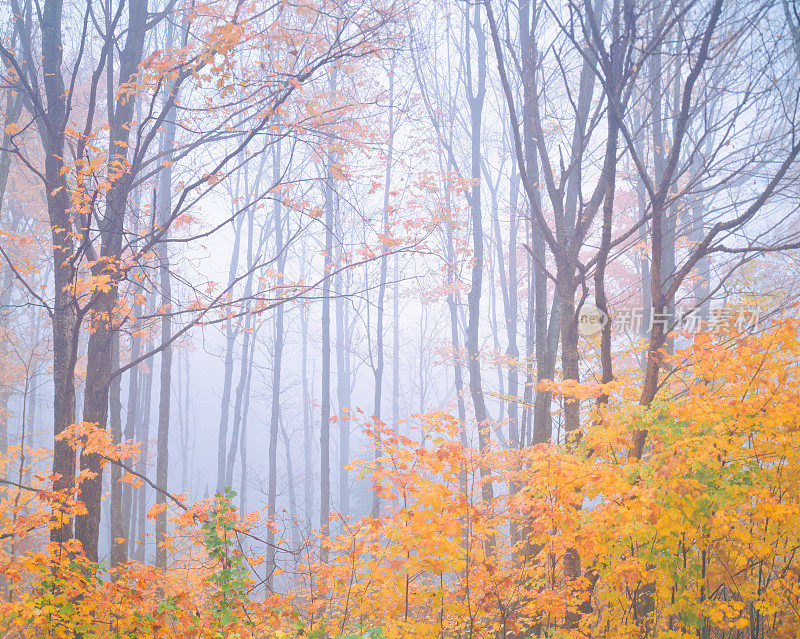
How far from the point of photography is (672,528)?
9.65ft

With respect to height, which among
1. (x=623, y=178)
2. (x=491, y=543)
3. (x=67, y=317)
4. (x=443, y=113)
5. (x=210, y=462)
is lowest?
(x=210, y=462)

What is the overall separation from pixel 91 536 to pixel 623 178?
12.0m

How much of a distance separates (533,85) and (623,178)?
27.0ft

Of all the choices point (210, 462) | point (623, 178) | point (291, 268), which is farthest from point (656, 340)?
point (210, 462)

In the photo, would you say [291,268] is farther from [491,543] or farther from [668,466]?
[668,466]

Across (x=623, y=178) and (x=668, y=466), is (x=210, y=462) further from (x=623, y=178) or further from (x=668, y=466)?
(x=668, y=466)

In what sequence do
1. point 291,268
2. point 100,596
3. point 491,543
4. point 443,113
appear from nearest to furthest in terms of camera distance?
1. point 100,596
2. point 491,543
3. point 443,113
4. point 291,268

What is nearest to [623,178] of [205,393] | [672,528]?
[672,528]

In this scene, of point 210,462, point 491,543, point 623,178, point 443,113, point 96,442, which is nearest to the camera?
point 96,442

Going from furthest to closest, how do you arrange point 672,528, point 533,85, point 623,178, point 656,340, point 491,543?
point 623,178 < point 491,543 < point 533,85 < point 656,340 < point 672,528

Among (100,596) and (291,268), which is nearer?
(100,596)

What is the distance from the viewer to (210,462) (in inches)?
1468

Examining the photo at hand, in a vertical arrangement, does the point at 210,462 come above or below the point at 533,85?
below

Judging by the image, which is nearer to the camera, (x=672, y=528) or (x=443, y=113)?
(x=672, y=528)
